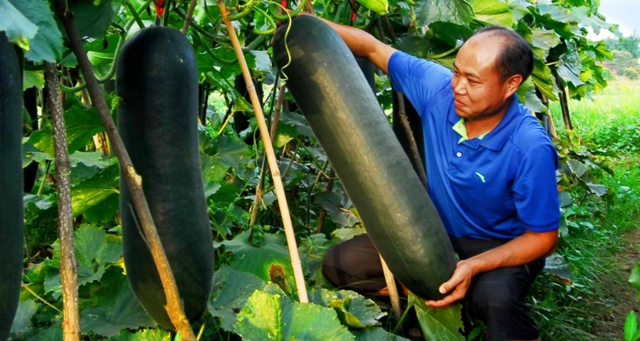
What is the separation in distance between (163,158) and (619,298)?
2.33 meters

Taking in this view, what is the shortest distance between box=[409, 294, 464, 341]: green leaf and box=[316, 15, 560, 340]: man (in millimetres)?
49

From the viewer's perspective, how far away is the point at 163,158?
1.69 metres

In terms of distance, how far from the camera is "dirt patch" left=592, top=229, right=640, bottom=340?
2.82 metres

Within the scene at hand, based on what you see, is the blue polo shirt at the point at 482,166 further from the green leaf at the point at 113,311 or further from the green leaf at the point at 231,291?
the green leaf at the point at 113,311

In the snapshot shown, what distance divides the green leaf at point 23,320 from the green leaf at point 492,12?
178cm

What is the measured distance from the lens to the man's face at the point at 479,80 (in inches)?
86.3

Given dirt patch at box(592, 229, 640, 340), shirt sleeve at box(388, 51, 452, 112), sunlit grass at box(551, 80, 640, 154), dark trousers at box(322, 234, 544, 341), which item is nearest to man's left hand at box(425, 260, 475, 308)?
dark trousers at box(322, 234, 544, 341)

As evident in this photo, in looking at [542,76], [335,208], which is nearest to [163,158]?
[335,208]

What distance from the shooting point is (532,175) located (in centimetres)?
218

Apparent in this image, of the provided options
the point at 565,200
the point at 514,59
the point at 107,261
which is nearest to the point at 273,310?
the point at 107,261

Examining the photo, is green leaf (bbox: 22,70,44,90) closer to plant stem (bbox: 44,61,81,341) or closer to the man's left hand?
plant stem (bbox: 44,61,81,341)

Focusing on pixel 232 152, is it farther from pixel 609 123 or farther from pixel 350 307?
pixel 609 123

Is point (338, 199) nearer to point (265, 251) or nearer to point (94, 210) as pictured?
point (265, 251)

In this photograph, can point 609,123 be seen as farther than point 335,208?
Yes
